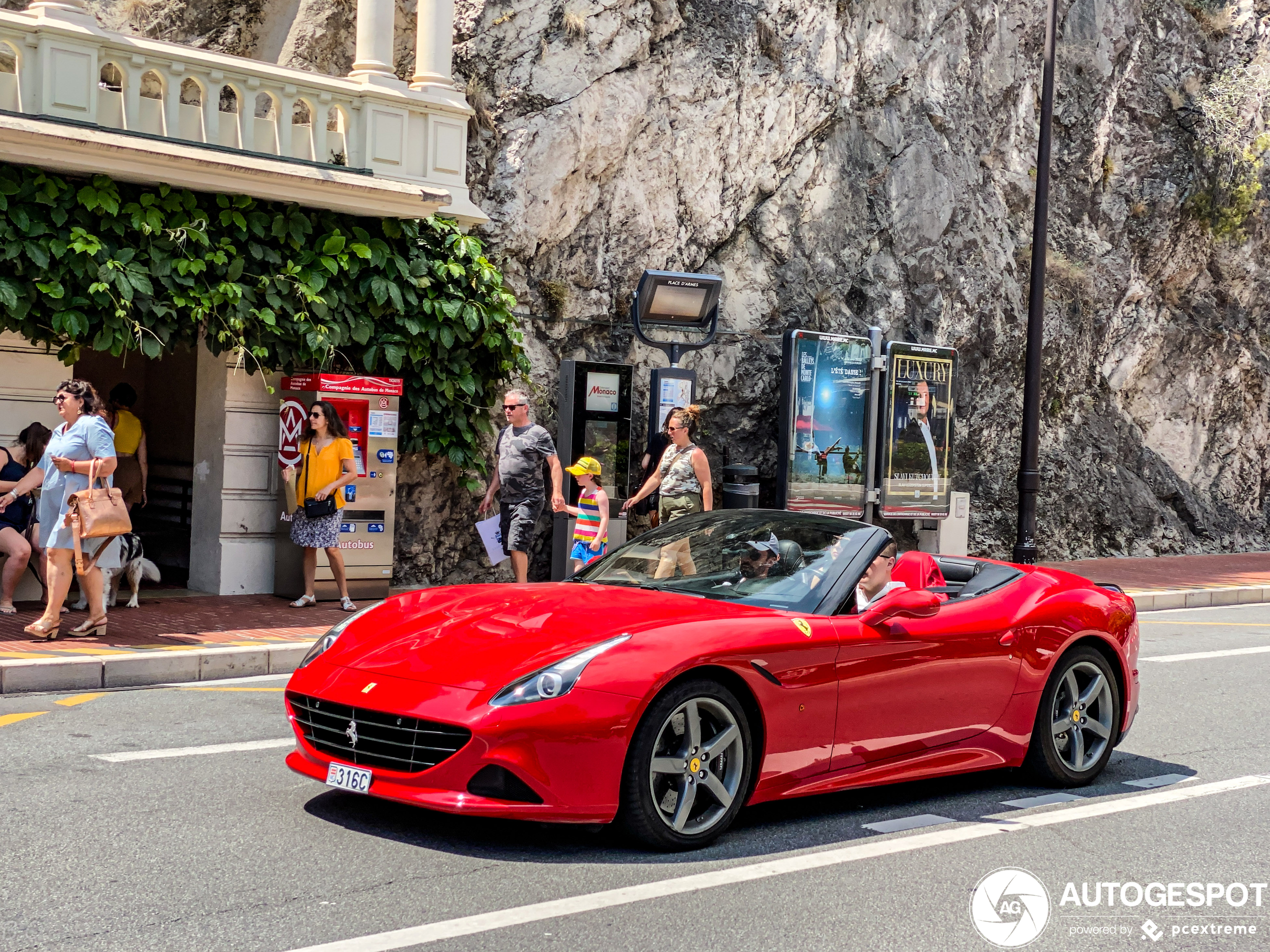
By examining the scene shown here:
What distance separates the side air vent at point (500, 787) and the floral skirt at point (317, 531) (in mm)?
7279

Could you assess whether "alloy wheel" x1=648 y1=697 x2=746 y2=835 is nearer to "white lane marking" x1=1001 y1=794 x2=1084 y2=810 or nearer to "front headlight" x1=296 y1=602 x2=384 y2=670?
"front headlight" x1=296 y1=602 x2=384 y2=670

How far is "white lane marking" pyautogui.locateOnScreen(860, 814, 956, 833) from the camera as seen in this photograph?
573 cm

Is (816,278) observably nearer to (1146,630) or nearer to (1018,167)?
(1018,167)

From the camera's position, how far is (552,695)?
4852 millimetres

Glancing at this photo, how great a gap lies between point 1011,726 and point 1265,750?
236cm

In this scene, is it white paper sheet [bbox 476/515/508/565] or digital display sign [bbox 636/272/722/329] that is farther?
digital display sign [bbox 636/272/722/329]

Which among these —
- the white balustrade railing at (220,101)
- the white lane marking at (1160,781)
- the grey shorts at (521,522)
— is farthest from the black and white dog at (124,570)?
the white lane marking at (1160,781)

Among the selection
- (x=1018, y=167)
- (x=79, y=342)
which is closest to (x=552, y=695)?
(x=79, y=342)

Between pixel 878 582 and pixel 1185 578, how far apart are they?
14321mm

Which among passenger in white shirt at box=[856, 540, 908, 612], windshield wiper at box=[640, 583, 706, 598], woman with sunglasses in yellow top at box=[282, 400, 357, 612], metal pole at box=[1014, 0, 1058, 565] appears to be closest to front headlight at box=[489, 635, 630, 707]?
windshield wiper at box=[640, 583, 706, 598]

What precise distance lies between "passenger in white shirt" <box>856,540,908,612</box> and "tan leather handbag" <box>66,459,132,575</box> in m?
5.55

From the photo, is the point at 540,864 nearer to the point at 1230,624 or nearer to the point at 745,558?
the point at 745,558

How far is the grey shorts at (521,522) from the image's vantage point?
1226 centimetres

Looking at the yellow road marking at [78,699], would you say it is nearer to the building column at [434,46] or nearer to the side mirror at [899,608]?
the side mirror at [899,608]
